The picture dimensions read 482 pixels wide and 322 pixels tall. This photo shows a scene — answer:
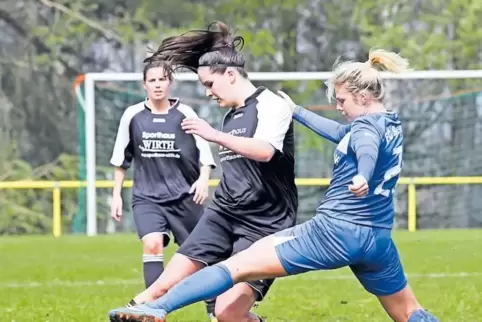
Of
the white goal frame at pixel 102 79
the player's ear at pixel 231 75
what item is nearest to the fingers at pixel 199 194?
the player's ear at pixel 231 75

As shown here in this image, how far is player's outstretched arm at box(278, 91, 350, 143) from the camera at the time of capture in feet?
21.5

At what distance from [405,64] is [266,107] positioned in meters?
0.81

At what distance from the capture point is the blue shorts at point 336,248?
19.4 feet

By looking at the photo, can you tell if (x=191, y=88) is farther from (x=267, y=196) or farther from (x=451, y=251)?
(x=267, y=196)

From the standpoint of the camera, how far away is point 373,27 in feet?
101

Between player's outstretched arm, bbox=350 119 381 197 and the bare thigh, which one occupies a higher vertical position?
player's outstretched arm, bbox=350 119 381 197

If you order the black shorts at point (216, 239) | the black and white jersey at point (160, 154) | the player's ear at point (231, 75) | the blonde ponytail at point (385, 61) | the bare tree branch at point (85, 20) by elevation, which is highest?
the bare tree branch at point (85, 20)

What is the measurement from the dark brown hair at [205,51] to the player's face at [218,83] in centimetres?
3

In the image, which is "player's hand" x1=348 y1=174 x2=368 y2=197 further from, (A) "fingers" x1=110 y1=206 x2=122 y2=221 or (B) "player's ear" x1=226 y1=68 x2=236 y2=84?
(A) "fingers" x1=110 y1=206 x2=122 y2=221

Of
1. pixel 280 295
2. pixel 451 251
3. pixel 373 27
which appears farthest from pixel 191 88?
pixel 280 295

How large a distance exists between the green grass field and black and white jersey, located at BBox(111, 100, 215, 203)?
0.97m

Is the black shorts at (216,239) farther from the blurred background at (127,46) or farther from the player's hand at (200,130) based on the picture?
the blurred background at (127,46)

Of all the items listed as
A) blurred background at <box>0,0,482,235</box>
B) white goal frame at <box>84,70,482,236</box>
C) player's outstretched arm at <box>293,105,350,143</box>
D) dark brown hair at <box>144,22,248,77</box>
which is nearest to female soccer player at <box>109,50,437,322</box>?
player's outstretched arm at <box>293,105,350,143</box>

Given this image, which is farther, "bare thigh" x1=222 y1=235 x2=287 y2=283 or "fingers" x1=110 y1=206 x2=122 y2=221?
"fingers" x1=110 y1=206 x2=122 y2=221
